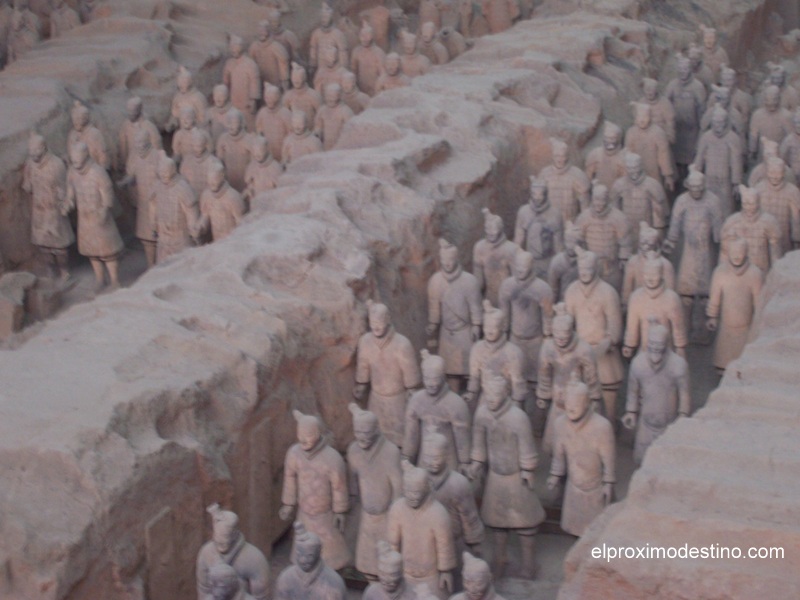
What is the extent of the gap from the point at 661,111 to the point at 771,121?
2.85 ft

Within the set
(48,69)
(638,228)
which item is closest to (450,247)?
(638,228)

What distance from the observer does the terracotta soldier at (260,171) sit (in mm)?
10930

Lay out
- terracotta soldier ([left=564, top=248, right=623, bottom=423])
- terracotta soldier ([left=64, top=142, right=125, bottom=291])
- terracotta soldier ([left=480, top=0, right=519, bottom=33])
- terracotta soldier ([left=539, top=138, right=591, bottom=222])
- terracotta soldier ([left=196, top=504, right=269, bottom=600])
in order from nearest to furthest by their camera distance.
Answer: terracotta soldier ([left=196, top=504, right=269, bottom=600]), terracotta soldier ([left=564, top=248, right=623, bottom=423]), terracotta soldier ([left=539, top=138, right=591, bottom=222]), terracotta soldier ([left=64, top=142, right=125, bottom=291]), terracotta soldier ([left=480, top=0, right=519, bottom=33])

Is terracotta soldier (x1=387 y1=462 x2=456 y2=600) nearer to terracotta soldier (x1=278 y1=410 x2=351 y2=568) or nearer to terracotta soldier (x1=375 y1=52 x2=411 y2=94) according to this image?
terracotta soldier (x1=278 y1=410 x2=351 y2=568)

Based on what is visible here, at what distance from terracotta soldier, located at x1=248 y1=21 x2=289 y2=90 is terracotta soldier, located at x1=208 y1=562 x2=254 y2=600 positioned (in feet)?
25.1

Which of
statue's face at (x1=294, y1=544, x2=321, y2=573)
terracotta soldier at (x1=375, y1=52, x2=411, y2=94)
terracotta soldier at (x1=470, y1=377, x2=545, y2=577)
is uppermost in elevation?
terracotta soldier at (x1=375, y1=52, x2=411, y2=94)

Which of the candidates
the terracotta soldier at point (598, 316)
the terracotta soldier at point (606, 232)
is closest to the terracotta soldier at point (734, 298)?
the terracotta soldier at point (598, 316)

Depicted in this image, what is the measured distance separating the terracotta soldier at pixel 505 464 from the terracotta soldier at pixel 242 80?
5878 mm

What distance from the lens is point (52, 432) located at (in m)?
6.89

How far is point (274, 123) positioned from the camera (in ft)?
40.0

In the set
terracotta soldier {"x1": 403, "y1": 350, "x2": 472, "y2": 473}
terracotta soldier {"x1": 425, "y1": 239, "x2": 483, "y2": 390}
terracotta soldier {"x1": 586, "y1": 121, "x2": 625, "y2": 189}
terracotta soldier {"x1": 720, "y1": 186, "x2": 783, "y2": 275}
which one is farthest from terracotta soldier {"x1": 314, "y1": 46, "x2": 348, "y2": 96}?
terracotta soldier {"x1": 403, "y1": 350, "x2": 472, "y2": 473}

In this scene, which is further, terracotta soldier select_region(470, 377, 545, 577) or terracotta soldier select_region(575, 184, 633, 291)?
terracotta soldier select_region(575, 184, 633, 291)

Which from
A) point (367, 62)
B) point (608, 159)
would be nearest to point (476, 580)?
point (608, 159)

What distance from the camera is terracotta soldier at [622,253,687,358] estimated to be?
8.80 metres
